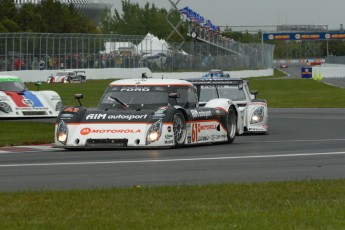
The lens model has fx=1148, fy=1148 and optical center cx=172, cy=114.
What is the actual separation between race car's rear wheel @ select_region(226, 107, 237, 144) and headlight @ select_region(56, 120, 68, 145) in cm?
374

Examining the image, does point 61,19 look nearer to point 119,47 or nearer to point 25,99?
point 119,47

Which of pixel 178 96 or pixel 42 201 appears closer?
pixel 42 201

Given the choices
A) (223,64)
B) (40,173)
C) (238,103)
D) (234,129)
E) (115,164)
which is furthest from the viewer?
(223,64)

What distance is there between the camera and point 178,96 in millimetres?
21766

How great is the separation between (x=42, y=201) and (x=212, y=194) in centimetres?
180

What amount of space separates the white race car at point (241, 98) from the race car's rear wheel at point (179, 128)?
446cm

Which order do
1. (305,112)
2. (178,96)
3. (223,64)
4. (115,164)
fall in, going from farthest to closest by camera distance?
(223,64), (305,112), (178,96), (115,164)

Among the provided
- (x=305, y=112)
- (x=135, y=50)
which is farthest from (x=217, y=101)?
(x=135, y=50)

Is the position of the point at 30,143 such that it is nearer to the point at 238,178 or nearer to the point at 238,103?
the point at 238,103

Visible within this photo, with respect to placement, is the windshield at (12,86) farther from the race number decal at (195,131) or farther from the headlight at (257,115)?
the race number decal at (195,131)

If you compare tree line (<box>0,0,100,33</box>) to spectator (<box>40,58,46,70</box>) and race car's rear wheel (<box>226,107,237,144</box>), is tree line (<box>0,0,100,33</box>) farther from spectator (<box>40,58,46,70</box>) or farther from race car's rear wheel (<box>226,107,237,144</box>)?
race car's rear wheel (<box>226,107,237,144</box>)

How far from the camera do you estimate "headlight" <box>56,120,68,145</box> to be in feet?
66.7

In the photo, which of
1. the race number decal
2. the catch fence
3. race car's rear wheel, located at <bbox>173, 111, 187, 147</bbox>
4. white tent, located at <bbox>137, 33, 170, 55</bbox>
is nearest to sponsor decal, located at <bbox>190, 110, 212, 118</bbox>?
the race number decal

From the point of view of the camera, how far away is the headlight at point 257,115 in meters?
25.8
